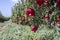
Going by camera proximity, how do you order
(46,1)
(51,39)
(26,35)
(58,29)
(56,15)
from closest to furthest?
(46,1) < (56,15) < (58,29) < (51,39) < (26,35)

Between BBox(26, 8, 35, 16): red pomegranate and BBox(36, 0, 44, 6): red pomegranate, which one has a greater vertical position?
BBox(36, 0, 44, 6): red pomegranate

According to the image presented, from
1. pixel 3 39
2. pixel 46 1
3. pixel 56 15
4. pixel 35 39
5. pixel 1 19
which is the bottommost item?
pixel 1 19

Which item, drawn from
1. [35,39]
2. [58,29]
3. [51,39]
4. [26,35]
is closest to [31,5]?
[58,29]

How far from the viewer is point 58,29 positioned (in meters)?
2.05

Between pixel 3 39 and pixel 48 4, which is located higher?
pixel 48 4

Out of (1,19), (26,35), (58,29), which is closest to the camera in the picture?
(58,29)

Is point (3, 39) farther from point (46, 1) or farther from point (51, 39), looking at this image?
point (46, 1)

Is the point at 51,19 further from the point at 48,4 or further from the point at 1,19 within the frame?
the point at 1,19

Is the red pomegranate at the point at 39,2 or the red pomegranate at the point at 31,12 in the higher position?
the red pomegranate at the point at 39,2

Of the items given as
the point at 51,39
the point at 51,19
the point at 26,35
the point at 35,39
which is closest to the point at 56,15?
the point at 51,19

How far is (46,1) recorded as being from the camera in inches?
70.0

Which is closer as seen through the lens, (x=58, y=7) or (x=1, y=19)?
(x=58, y=7)

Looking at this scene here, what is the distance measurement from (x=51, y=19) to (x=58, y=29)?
0.13 metres

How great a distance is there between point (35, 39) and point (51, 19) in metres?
4.57
